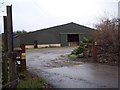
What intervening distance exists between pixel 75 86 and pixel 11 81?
6.92ft

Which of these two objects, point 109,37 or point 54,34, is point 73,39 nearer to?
point 54,34

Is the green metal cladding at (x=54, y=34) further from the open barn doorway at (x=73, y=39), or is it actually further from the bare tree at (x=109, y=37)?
the bare tree at (x=109, y=37)

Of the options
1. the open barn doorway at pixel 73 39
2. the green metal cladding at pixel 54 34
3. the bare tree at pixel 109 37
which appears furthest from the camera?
the open barn doorway at pixel 73 39

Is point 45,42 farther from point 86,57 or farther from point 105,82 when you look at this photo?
point 105,82

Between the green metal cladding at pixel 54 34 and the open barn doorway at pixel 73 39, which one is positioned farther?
the open barn doorway at pixel 73 39

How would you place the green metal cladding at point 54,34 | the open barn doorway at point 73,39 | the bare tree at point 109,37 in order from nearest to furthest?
the bare tree at point 109,37
the green metal cladding at point 54,34
the open barn doorway at point 73,39

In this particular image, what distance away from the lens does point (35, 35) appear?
35.2 metres

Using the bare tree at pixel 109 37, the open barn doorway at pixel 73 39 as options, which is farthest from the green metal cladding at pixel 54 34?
the bare tree at pixel 109 37

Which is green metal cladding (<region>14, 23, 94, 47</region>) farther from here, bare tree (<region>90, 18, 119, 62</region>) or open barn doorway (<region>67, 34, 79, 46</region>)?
bare tree (<region>90, 18, 119, 62</region>)

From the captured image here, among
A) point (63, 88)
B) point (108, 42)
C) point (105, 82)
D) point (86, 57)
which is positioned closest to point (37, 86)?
point (63, 88)

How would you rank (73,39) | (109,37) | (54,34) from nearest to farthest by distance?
(109,37) < (54,34) < (73,39)

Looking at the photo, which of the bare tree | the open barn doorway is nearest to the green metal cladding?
the open barn doorway

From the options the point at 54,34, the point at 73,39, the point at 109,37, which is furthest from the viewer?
the point at 73,39

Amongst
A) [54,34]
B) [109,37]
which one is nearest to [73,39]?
[54,34]
